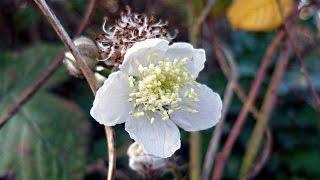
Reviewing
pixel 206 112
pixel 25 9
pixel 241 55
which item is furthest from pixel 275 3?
pixel 25 9

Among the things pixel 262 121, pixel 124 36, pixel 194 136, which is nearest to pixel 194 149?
pixel 194 136

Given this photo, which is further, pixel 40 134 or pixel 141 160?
pixel 40 134

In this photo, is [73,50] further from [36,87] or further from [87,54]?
[36,87]

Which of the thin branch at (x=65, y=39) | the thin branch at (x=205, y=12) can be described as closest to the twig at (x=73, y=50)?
the thin branch at (x=65, y=39)

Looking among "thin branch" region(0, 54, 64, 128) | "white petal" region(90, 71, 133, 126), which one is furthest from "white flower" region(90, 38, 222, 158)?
"thin branch" region(0, 54, 64, 128)

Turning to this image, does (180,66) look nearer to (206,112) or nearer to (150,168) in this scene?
(206,112)

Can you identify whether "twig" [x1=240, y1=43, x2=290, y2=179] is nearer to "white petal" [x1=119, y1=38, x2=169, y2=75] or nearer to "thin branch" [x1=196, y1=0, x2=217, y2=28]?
"thin branch" [x1=196, y1=0, x2=217, y2=28]
